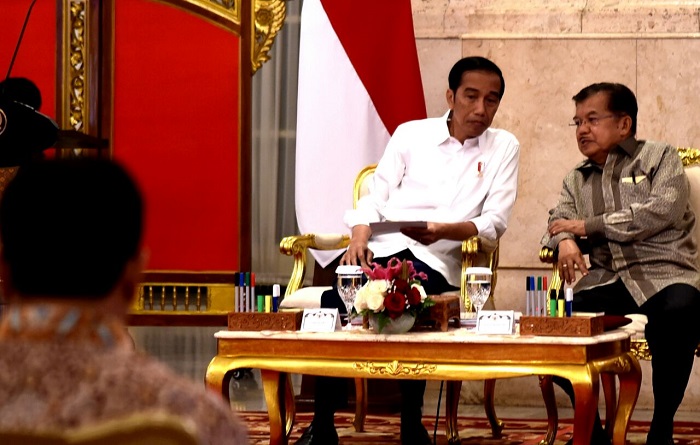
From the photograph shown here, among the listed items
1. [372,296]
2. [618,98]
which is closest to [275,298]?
[372,296]

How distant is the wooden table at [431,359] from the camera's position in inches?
112

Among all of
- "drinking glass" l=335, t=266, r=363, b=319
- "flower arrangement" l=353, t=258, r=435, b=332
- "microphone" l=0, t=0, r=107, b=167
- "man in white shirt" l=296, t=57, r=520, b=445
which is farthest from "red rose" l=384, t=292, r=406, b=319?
"microphone" l=0, t=0, r=107, b=167

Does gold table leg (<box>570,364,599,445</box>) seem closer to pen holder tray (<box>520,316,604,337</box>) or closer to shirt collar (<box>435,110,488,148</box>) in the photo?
pen holder tray (<box>520,316,604,337</box>)

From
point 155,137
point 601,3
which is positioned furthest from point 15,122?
point 601,3

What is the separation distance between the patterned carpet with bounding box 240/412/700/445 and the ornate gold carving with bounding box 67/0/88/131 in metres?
1.91

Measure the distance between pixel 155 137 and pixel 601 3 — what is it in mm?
2197

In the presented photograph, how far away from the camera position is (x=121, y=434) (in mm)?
785

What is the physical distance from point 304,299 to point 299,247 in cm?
24

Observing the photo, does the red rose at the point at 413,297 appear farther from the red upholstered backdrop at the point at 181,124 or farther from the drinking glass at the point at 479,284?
the red upholstered backdrop at the point at 181,124

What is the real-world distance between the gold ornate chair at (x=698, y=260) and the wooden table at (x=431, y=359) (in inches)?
9.2

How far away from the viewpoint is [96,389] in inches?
31.8

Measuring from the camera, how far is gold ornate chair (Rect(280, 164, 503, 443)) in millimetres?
3748

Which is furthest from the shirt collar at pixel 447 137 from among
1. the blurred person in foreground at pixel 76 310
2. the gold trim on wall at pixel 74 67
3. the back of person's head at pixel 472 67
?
the blurred person in foreground at pixel 76 310

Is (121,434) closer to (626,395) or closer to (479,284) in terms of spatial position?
(479,284)
